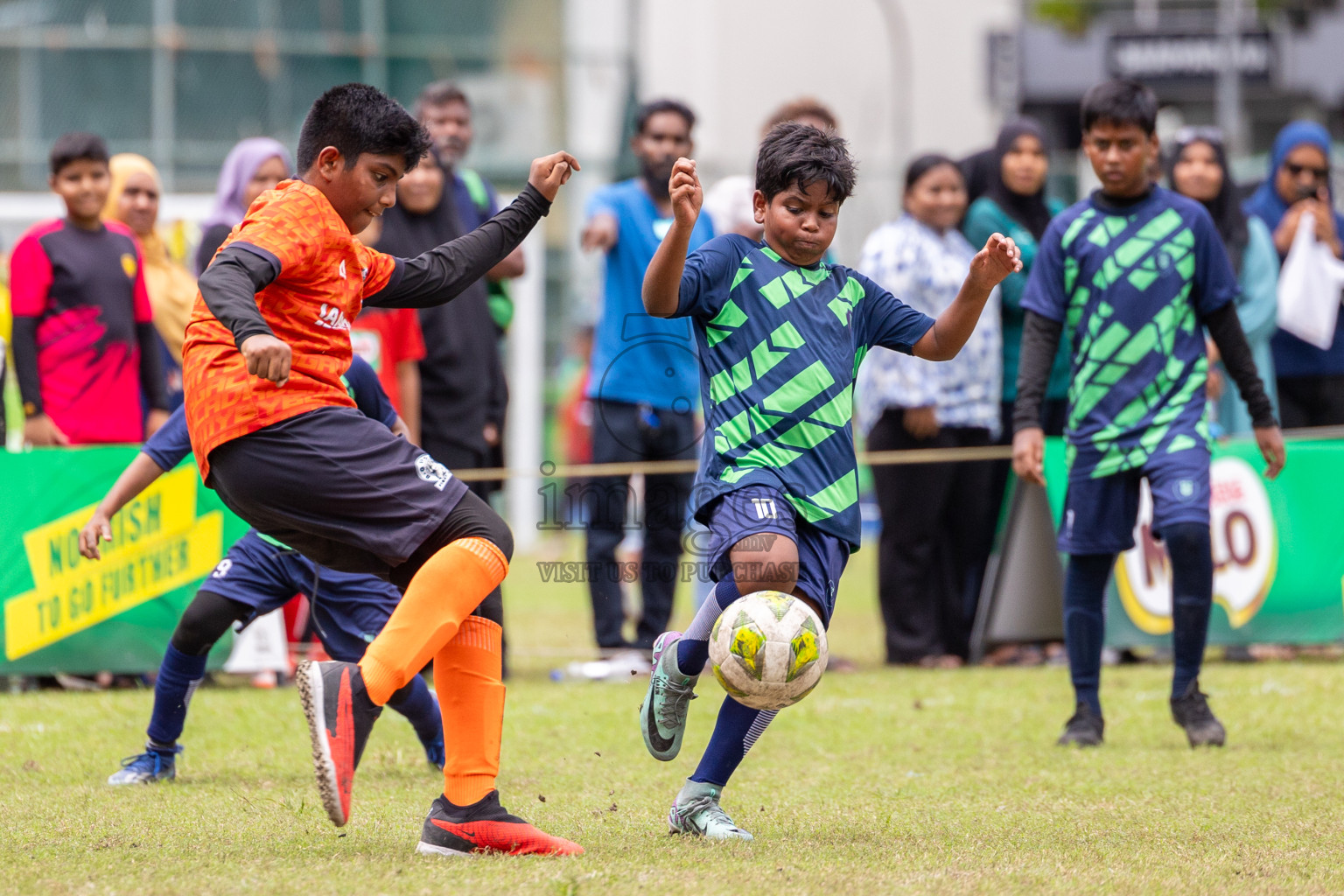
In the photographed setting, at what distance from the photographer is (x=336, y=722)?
3.54 metres

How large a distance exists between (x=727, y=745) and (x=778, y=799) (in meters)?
0.65

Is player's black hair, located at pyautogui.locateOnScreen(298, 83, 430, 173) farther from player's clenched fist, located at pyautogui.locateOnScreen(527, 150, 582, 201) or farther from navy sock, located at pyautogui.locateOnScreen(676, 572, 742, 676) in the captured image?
navy sock, located at pyautogui.locateOnScreen(676, 572, 742, 676)

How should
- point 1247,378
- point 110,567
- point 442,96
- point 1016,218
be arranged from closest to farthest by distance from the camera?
point 1247,378
point 110,567
point 442,96
point 1016,218

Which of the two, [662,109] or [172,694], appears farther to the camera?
[662,109]

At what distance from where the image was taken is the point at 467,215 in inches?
309

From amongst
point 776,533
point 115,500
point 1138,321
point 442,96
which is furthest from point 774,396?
point 442,96

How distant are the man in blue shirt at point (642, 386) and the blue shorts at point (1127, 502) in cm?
229

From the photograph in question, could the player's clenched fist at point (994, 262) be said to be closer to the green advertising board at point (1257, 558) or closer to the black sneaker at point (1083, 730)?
the black sneaker at point (1083, 730)

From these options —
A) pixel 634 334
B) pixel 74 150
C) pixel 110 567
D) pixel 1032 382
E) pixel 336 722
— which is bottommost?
pixel 110 567

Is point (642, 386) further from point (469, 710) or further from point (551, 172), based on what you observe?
point (469, 710)

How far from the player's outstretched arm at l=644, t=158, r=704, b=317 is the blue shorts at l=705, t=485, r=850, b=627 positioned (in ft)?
1.64

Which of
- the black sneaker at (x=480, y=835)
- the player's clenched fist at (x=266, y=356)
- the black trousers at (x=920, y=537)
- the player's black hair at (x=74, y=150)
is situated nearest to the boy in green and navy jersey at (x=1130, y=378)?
the black trousers at (x=920, y=537)

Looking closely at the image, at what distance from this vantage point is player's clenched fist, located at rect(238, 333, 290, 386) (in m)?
3.35

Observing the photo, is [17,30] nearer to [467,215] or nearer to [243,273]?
[467,215]
